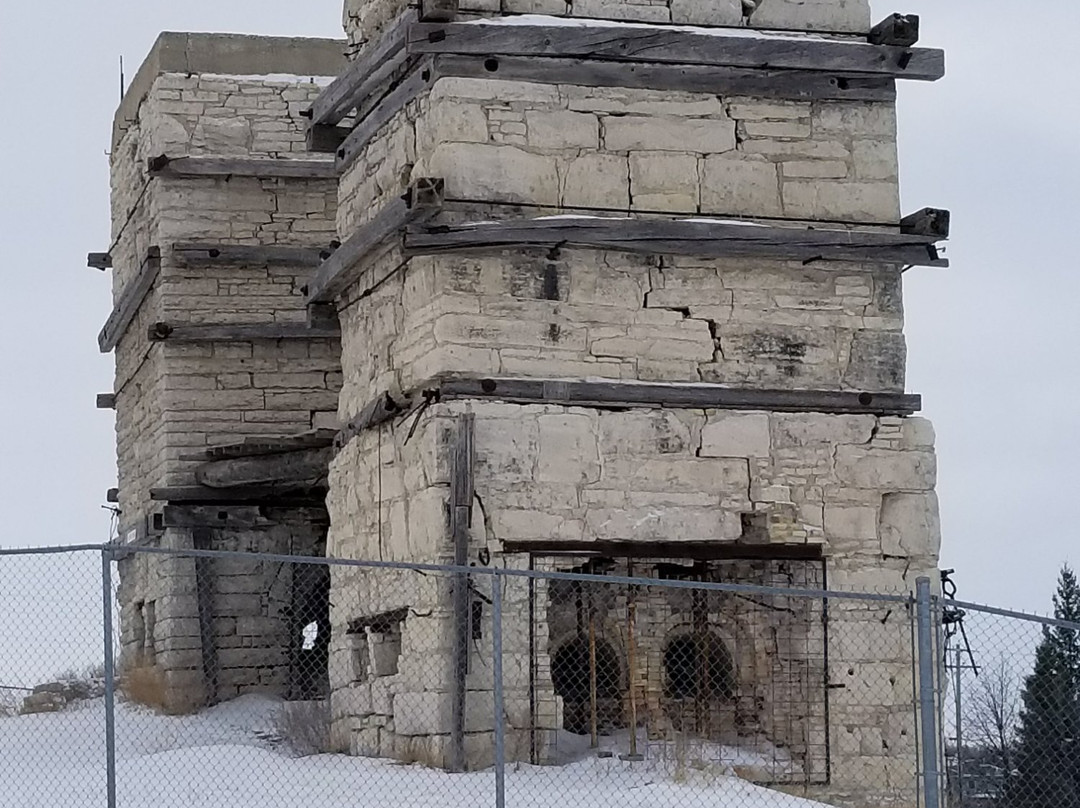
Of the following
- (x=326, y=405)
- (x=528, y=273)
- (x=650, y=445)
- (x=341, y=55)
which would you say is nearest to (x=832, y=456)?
(x=650, y=445)

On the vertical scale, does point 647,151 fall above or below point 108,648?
above

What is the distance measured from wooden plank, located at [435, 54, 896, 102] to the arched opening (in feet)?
13.9

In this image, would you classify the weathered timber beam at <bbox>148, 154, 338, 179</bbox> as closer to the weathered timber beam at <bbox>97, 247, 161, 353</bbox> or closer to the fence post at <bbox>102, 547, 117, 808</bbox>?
the weathered timber beam at <bbox>97, 247, 161, 353</bbox>

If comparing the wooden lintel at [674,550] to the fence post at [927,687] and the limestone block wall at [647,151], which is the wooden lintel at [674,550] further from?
the fence post at [927,687]

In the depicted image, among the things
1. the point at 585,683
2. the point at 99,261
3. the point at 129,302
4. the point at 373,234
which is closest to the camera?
the point at 373,234

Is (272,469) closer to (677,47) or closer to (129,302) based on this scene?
(129,302)

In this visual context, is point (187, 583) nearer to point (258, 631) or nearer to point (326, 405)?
point (258, 631)

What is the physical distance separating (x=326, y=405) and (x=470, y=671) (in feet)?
25.3

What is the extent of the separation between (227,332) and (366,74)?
599cm

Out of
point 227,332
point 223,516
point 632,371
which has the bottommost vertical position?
point 223,516

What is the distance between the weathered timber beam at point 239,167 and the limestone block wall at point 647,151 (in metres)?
5.80

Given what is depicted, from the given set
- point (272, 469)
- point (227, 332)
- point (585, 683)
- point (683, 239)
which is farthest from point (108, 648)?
point (227, 332)

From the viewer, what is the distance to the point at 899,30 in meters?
15.0

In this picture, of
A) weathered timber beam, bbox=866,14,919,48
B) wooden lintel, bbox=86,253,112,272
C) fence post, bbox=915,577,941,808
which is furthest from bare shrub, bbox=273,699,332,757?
wooden lintel, bbox=86,253,112,272
